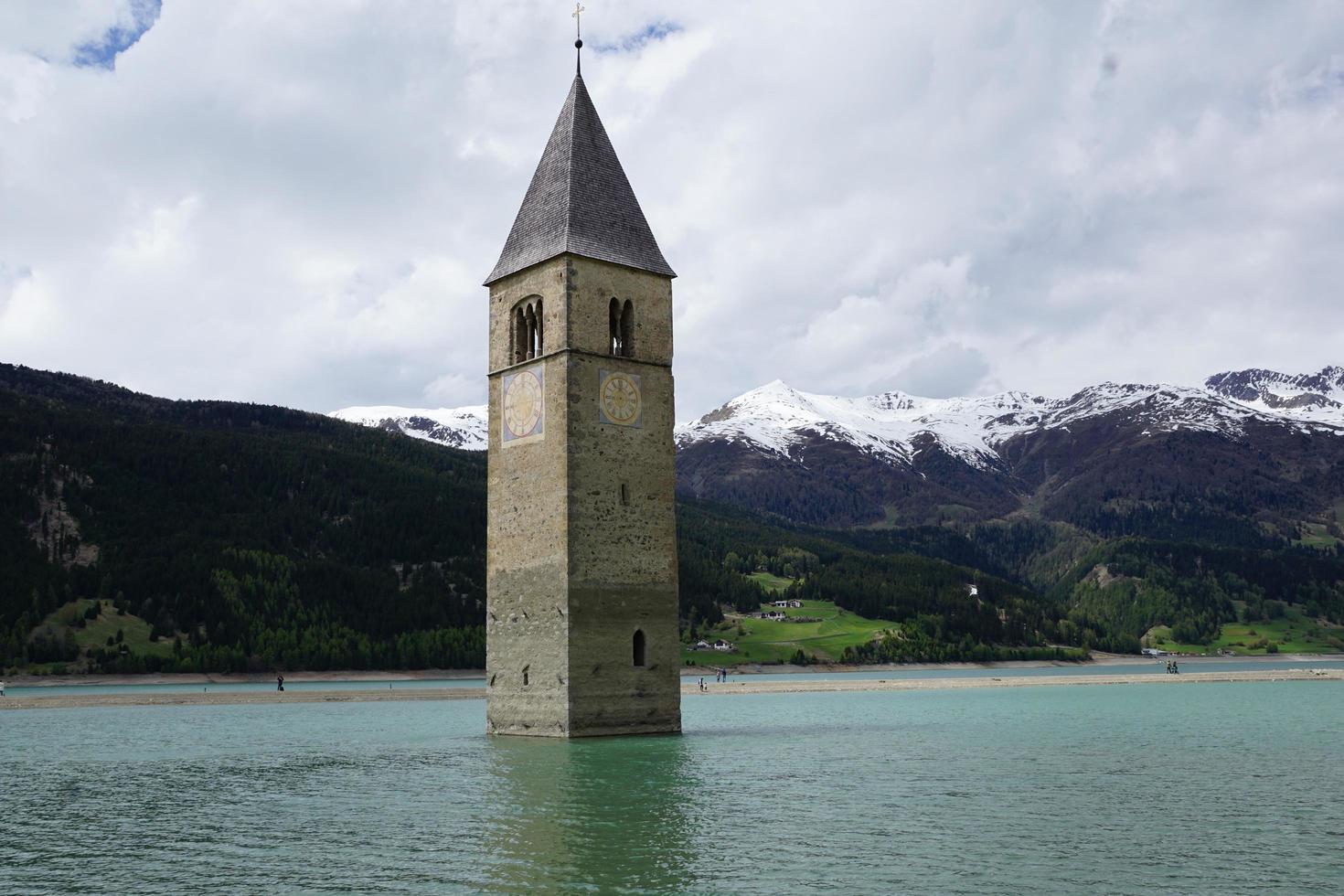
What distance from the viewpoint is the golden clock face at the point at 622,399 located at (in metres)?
49.0

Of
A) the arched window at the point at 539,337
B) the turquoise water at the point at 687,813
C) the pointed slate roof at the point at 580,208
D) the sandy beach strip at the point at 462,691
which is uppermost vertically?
the pointed slate roof at the point at 580,208

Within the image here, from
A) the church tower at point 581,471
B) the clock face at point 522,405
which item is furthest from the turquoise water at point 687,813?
the clock face at point 522,405

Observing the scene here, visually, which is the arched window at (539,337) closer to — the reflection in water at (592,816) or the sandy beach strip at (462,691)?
the reflection in water at (592,816)

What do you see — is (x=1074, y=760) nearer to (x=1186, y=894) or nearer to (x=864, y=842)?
(x=864, y=842)

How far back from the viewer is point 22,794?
3788 cm

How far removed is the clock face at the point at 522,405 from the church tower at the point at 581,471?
0.07 m

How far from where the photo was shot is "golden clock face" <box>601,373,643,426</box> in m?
49.0

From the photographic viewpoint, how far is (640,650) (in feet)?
161

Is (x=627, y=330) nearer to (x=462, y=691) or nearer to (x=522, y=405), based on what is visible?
(x=522, y=405)

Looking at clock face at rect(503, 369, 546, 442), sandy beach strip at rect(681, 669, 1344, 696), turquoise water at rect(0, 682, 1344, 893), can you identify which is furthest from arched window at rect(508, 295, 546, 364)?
sandy beach strip at rect(681, 669, 1344, 696)

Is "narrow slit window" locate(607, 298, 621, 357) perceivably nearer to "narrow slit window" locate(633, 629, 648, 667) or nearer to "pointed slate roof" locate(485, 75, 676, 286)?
"pointed slate roof" locate(485, 75, 676, 286)

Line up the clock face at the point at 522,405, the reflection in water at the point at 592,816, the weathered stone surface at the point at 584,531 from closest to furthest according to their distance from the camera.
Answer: the reflection in water at the point at 592,816
the weathered stone surface at the point at 584,531
the clock face at the point at 522,405

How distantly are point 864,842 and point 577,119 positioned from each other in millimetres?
33849

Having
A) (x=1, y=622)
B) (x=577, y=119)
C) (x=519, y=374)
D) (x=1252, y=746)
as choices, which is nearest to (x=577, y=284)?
(x=519, y=374)
